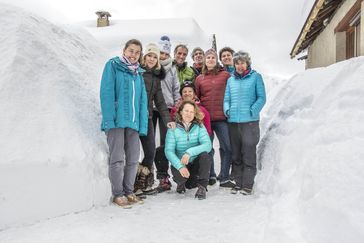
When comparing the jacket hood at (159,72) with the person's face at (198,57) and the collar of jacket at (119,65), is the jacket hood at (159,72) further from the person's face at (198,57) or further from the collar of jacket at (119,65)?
the person's face at (198,57)

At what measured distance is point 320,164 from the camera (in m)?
2.77

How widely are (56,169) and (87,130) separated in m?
0.82

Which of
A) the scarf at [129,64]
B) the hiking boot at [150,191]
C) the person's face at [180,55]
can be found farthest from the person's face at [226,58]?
the hiking boot at [150,191]

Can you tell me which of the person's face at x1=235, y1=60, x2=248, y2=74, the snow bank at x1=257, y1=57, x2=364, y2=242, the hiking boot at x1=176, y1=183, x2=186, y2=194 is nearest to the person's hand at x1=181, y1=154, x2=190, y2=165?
the hiking boot at x1=176, y1=183, x2=186, y2=194

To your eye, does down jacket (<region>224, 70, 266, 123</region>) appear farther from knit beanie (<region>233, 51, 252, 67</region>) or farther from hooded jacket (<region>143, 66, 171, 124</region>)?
hooded jacket (<region>143, 66, 171, 124</region>)

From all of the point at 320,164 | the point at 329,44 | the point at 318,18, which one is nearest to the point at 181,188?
the point at 320,164

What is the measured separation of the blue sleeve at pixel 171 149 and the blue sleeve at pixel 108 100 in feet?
3.24

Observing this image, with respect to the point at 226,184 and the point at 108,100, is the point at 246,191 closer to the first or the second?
the point at 226,184

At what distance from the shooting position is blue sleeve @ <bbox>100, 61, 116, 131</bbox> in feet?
12.3

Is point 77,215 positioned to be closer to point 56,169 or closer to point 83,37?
point 56,169

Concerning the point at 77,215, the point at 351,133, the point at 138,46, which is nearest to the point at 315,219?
the point at 351,133

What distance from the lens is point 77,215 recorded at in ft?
11.3

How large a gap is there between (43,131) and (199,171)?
1.98 metres

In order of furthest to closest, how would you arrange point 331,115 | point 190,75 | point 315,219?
point 190,75
point 331,115
point 315,219
